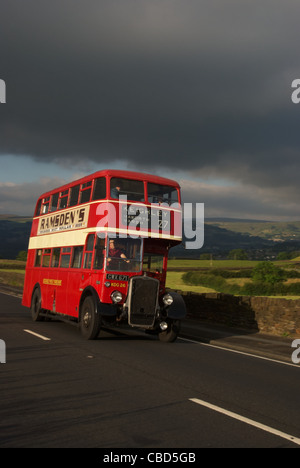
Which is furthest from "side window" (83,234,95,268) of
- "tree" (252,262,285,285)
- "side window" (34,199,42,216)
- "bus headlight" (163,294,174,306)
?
"tree" (252,262,285,285)

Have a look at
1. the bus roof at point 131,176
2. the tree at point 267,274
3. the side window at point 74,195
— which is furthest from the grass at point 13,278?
the tree at point 267,274

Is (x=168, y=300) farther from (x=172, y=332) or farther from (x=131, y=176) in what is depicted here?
(x=131, y=176)

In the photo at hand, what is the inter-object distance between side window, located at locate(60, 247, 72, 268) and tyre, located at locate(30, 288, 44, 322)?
8.80ft

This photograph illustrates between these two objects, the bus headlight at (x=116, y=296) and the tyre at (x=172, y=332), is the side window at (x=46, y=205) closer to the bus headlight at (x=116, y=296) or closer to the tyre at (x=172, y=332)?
the bus headlight at (x=116, y=296)

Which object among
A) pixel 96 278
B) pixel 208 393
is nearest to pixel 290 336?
pixel 96 278

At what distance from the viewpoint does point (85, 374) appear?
850 cm

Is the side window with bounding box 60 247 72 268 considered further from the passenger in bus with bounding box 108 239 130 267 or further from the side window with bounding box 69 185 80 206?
the passenger in bus with bounding box 108 239 130 267

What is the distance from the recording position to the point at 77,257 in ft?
47.9

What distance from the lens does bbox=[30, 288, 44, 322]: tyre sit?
17.8 meters

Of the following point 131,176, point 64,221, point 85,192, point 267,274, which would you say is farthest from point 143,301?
point 267,274

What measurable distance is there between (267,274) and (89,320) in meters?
75.6

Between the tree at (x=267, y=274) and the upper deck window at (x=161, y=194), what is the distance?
6525 centimetres

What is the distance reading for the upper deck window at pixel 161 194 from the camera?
1372cm
